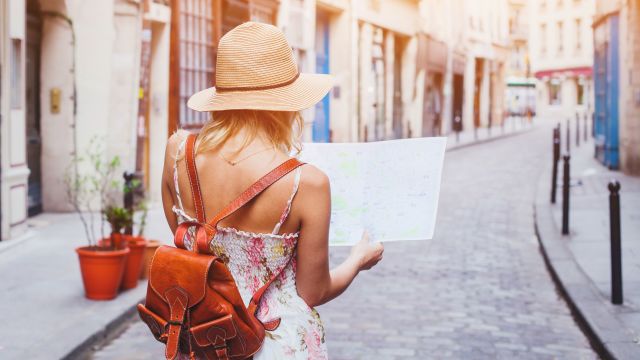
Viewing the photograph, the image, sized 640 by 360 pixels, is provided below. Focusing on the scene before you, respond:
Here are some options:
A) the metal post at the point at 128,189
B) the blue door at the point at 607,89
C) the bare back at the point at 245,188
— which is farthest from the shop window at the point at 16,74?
the blue door at the point at 607,89

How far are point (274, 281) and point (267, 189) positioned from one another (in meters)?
0.29

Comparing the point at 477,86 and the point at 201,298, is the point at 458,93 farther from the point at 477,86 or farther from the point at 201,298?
the point at 201,298

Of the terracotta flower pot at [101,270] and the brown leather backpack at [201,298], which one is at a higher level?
the brown leather backpack at [201,298]

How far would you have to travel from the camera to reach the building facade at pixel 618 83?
1680 cm

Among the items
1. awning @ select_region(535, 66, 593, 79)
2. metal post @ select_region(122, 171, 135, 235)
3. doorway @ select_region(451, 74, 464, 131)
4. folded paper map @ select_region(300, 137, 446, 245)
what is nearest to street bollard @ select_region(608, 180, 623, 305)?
metal post @ select_region(122, 171, 135, 235)

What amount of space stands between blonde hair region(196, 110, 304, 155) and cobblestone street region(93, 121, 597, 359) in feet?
11.8

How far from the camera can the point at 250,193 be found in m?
2.27

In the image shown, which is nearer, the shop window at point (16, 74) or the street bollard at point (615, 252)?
the street bollard at point (615, 252)

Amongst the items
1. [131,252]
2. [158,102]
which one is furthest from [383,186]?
[158,102]

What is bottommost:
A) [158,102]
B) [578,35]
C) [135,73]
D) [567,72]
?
[158,102]

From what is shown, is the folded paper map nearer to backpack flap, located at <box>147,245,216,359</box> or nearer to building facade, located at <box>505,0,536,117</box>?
backpack flap, located at <box>147,245,216,359</box>

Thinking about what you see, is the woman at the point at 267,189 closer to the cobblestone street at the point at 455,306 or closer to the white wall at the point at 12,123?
the cobblestone street at the point at 455,306

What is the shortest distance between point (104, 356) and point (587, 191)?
10.8 metres

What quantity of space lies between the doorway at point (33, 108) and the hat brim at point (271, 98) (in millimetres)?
9861
